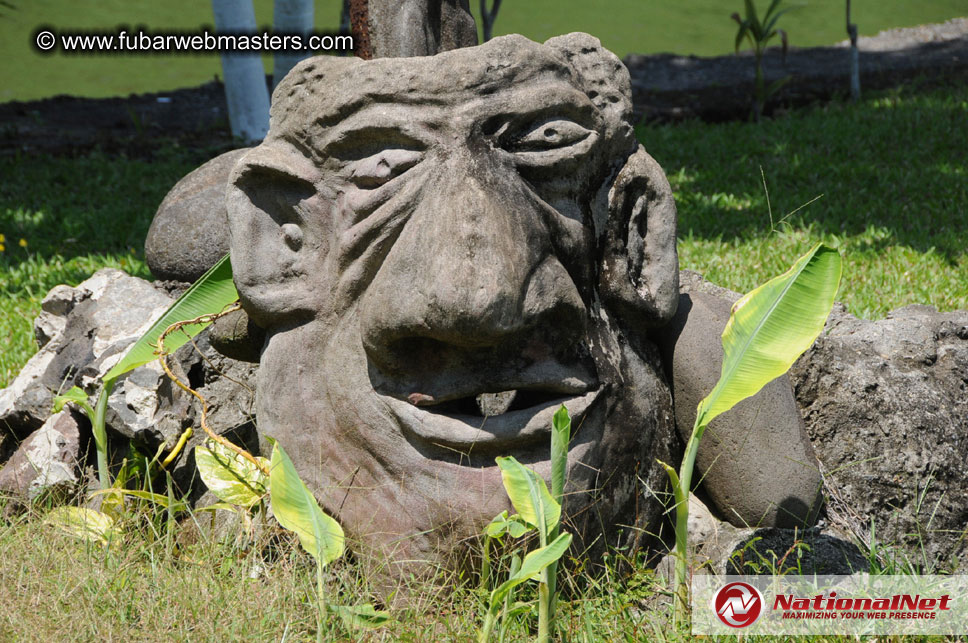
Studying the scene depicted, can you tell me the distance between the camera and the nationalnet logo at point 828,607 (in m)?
2.34

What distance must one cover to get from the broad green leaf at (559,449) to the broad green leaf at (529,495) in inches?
1.8

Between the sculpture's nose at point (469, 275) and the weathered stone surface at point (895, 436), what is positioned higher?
the sculpture's nose at point (469, 275)

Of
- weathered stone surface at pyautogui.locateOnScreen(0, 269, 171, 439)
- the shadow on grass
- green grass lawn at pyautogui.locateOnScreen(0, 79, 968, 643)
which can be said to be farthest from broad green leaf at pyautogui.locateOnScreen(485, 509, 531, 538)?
the shadow on grass

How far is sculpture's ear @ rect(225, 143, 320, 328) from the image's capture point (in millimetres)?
2633

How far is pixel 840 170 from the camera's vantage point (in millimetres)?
6480

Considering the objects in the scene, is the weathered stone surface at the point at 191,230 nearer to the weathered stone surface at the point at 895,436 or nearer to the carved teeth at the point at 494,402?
the carved teeth at the point at 494,402

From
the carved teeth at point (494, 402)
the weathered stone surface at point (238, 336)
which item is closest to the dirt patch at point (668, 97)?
the weathered stone surface at point (238, 336)

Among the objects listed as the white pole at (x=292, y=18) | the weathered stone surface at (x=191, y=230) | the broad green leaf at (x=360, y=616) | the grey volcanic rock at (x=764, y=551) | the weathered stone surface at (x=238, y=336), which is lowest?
the grey volcanic rock at (x=764, y=551)

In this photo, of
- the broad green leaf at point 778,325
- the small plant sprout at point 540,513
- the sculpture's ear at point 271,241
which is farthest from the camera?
the sculpture's ear at point 271,241

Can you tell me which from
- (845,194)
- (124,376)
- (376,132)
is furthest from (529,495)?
(845,194)

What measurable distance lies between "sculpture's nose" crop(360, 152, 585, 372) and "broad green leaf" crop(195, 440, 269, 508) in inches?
26.2

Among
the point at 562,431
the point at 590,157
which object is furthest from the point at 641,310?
the point at 562,431

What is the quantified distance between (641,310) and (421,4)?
1136mm

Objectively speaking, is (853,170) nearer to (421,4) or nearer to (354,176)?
(421,4)
